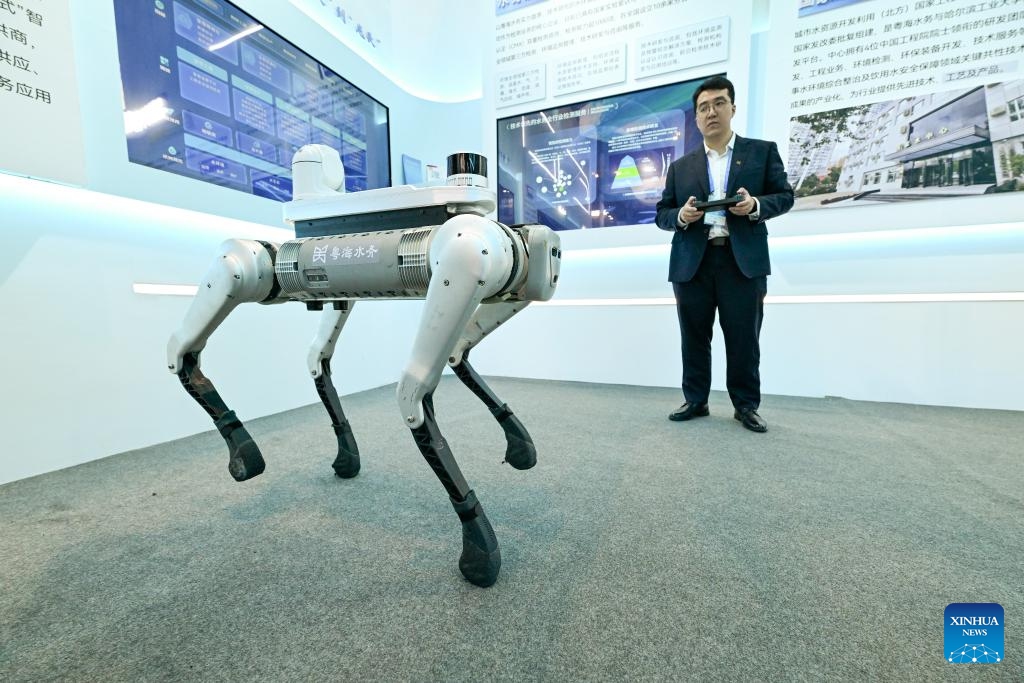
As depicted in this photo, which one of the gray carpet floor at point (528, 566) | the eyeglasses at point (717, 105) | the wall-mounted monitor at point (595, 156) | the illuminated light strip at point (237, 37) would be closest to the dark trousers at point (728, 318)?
the gray carpet floor at point (528, 566)

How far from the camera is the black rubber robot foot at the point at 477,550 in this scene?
78 centimetres

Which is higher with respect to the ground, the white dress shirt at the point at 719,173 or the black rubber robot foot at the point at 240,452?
the white dress shirt at the point at 719,173

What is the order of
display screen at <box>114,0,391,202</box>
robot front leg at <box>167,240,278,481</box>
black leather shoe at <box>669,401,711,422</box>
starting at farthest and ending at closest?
black leather shoe at <box>669,401,711,422</box> < display screen at <box>114,0,391,202</box> < robot front leg at <box>167,240,278,481</box>

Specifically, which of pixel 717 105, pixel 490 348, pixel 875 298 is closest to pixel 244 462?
pixel 717 105

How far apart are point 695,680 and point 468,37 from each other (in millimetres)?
4059

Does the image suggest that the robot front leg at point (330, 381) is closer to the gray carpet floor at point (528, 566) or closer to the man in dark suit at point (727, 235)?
the gray carpet floor at point (528, 566)

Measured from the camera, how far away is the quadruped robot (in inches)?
28.3

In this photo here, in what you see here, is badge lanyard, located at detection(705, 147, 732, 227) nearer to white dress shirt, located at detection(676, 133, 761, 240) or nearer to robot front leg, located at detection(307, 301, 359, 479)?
white dress shirt, located at detection(676, 133, 761, 240)

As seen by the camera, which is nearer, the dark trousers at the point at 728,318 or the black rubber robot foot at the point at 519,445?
the black rubber robot foot at the point at 519,445

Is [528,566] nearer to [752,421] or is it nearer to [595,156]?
[752,421]

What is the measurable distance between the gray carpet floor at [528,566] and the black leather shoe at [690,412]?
407 millimetres

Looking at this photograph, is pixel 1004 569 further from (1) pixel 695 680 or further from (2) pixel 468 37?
(2) pixel 468 37

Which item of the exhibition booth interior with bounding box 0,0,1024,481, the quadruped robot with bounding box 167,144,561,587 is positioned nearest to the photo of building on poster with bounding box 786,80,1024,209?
the exhibition booth interior with bounding box 0,0,1024,481

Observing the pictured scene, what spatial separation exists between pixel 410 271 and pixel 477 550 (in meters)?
0.54
